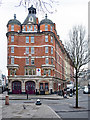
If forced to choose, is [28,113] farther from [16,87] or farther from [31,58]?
[31,58]

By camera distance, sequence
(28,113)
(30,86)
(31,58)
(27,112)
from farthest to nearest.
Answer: (31,58) < (30,86) < (27,112) < (28,113)

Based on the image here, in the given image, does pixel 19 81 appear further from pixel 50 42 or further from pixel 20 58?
pixel 50 42

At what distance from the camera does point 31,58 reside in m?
50.7

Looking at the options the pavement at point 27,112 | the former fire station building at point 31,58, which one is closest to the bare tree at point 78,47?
the pavement at point 27,112

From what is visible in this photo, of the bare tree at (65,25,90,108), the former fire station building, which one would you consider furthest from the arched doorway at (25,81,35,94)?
the bare tree at (65,25,90,108)

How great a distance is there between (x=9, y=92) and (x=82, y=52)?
32605 mm

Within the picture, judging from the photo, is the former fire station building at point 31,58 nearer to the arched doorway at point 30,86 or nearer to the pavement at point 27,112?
the arched doorway at point 30,86

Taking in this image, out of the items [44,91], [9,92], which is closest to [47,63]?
[44,91]

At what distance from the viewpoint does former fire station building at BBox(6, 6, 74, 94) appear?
49281 millimetres

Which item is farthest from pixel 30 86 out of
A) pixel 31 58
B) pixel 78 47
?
pixel 78 47

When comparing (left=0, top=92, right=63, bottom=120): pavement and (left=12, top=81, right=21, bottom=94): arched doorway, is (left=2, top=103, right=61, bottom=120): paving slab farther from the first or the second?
(left=12, top=81, right=21, bottom=94): arched doorway

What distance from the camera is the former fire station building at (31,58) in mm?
49281

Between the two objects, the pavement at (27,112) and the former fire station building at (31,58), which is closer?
the pavement at (27,112)

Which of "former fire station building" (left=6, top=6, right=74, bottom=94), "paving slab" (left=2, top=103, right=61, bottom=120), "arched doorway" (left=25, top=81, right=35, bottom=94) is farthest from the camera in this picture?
"arched doorway" (left=25, top=81, right=35, bottom=94)
